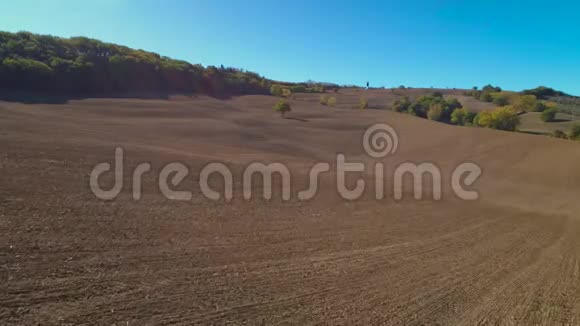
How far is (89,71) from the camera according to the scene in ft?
174

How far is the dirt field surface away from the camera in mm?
5727

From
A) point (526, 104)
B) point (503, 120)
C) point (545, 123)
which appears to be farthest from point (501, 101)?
point (503, 120)

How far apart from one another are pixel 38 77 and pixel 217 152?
36.4 m

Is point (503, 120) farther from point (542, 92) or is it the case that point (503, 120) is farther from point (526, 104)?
point (542, 92)

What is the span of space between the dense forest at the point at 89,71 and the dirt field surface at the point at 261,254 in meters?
32.5

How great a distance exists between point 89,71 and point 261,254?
5884cm

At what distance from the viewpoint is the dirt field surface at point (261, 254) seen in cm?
573

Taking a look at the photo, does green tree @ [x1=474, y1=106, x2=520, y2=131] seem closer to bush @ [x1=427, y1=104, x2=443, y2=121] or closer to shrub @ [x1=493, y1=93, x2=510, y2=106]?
bush @ [x1=427, y1=104, x2=443, y2=121]

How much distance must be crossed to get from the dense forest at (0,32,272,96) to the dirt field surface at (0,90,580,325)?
A: 32.5 meters

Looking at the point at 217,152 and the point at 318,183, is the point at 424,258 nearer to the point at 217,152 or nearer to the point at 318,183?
the point at 318,183

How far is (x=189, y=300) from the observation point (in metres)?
5.81

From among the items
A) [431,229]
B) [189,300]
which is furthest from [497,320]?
[189,300]

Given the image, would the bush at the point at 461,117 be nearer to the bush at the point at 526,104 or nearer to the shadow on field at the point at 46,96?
the bush at the point at 526,104

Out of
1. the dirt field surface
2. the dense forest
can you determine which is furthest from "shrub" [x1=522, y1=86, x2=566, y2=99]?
the dirt field surface
